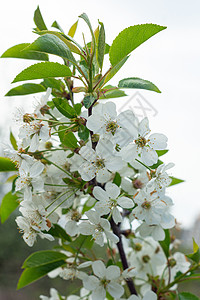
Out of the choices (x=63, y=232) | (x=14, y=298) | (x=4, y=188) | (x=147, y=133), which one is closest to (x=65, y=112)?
(x=147, y=133)

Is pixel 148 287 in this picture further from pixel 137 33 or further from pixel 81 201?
pixel 137 33

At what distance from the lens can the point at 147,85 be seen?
79 centimetres

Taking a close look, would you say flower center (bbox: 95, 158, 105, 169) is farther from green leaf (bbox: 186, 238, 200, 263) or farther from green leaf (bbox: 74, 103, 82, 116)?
green leaf (bbox: 186, 238, 200, 263)

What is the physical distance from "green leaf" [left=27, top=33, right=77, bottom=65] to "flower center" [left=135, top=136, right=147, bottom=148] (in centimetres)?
27

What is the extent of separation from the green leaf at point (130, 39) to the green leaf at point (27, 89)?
32cm

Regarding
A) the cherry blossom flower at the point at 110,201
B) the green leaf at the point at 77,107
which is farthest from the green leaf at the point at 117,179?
the green leaf at the point at 77,107

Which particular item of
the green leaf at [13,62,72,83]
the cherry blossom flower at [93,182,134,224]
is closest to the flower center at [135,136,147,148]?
the cherry blossom flower at [93,182,134,224]

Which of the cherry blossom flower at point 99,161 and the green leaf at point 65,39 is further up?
the green leaf at point 65,39

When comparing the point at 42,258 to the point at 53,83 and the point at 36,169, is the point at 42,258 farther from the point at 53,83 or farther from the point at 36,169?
the point at 53,83

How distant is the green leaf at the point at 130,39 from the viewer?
775 mm

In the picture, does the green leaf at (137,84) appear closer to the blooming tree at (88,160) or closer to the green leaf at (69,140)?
the blooming tree at (88,160)

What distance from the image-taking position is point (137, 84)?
0.79m

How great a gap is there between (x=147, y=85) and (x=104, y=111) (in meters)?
0.13

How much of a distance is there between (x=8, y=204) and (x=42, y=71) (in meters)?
0.58
